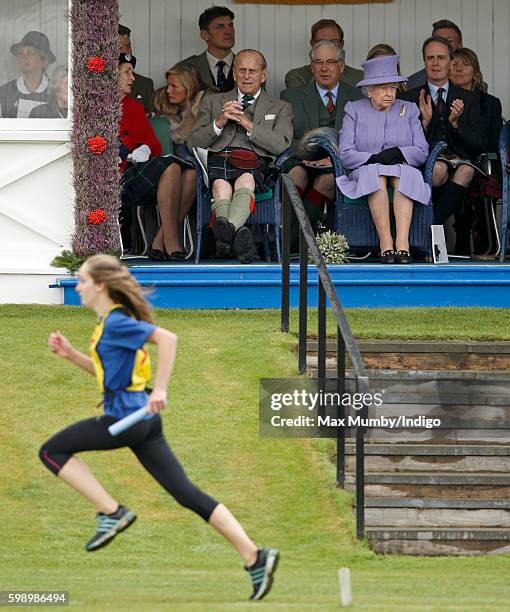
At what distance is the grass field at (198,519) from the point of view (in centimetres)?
675

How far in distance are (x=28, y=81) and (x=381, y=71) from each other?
2.81 m

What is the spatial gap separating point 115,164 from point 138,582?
5.87 meters

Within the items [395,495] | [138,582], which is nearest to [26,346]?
[395,495]

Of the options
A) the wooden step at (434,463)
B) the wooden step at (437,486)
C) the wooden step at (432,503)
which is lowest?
the wooden step at (432,503)

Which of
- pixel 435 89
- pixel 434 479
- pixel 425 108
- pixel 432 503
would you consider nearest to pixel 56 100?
pixel 425 108

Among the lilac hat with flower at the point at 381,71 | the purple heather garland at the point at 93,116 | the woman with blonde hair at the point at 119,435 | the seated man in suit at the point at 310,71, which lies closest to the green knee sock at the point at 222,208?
the purple heather garland at the point at 93,116

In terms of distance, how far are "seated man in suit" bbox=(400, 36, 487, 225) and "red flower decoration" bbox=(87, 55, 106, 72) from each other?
279 cm

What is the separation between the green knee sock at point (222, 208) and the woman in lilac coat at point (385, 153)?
0.93 m

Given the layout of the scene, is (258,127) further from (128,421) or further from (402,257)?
(128,421)

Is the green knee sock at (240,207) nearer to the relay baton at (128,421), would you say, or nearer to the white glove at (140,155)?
the white glove at (140,155)

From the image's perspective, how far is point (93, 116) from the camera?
39.8 feet

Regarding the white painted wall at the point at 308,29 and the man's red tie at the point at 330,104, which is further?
the white painted wall at the point at 308,29

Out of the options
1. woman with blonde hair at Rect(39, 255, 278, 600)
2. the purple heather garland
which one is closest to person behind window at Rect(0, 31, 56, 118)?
the purple heather garland

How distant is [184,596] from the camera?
6.49m
